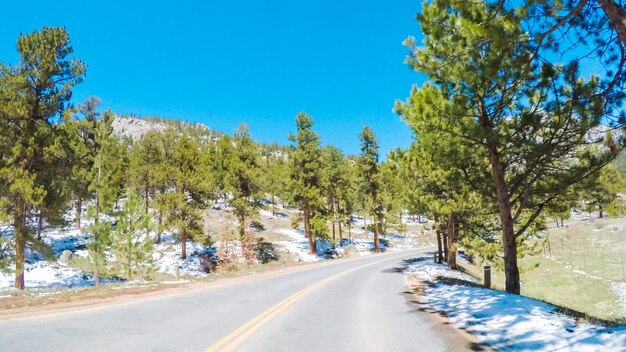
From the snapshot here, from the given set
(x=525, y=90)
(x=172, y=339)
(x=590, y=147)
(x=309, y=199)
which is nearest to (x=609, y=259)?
(x=309, y=199)

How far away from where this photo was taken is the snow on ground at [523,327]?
5.62m

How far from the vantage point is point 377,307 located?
10.1 m

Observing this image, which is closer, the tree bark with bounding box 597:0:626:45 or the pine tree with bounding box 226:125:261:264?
the tree bark with bounding box 597:0:626:45

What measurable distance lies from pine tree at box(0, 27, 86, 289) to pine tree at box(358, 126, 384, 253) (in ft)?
89.2

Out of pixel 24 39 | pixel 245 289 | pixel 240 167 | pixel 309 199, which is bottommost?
pixel 245 289

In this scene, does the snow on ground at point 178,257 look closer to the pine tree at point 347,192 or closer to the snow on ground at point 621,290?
the pine tree at point 347,192

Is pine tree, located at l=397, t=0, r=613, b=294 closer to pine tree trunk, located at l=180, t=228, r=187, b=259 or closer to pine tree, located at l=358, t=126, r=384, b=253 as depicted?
pine tree trunk, located at l=180, t=228, r=187, b=259

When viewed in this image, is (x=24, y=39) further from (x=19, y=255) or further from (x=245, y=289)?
(x=245, y=289)

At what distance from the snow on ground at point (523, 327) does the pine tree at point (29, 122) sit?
1950cm

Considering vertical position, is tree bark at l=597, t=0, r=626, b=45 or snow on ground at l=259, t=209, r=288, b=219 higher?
tree bark at l=597, t=0, r=626, b=45

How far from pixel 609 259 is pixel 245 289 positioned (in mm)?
48967

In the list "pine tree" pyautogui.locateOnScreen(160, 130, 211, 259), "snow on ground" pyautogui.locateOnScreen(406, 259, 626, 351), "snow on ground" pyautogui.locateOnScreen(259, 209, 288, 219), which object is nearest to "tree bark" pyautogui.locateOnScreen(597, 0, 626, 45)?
"snow on ground" pyautogui.locateOnScreen(406, 259, 626, 351)

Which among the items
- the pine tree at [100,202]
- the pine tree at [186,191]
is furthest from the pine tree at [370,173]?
the pine tree at [100,202]

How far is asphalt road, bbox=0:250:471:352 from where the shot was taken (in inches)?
228
